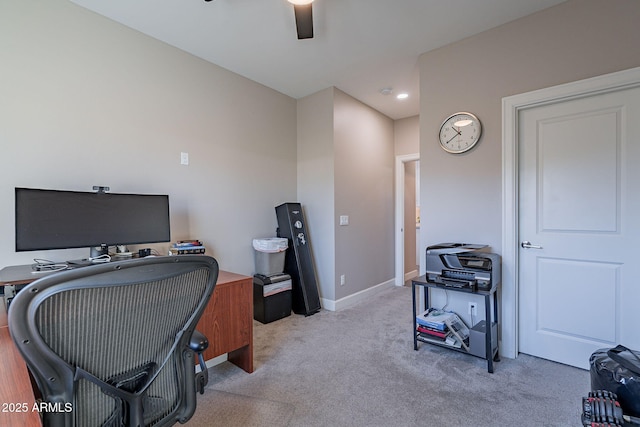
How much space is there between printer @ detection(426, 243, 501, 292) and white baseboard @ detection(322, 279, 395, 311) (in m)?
1.44

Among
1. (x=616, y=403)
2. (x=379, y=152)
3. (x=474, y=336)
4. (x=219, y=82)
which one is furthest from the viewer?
(x=379, y=152)

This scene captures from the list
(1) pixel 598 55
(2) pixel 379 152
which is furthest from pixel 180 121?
(1) pixel 598 55

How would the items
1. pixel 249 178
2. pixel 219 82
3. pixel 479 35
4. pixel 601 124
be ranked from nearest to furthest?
pixel 601 124 < pixel 479 35 < pixel 219 82 < pixel 249 178

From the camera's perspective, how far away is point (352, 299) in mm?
3850

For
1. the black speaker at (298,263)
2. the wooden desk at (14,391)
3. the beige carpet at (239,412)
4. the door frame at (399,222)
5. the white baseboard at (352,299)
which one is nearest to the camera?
→ the wooden desk at (14,391)

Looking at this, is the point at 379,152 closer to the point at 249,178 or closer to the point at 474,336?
the point at 249,178

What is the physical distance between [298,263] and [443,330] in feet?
5.57

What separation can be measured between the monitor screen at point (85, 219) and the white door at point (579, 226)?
305cm

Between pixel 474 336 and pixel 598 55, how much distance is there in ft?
7.35

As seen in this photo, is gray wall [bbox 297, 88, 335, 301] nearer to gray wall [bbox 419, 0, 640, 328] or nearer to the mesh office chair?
gray wall [bbox 419, 0, 640, 328]

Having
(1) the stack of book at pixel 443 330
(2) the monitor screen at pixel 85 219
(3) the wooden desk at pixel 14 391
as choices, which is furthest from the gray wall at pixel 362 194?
(3) the wooden desk at pixel 14 391

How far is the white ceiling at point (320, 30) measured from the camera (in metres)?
2.21

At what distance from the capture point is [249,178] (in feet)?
11.2

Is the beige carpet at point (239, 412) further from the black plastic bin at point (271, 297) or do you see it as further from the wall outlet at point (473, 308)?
the wall outlet at point (473, 308)
